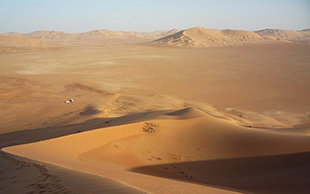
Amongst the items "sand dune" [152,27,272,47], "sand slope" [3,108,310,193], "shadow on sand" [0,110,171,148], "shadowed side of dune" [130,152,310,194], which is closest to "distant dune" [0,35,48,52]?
"sand dune" [152,27,272,47]

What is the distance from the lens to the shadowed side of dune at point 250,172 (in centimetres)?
609

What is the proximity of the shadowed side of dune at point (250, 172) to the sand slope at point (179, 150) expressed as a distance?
0.9 inches

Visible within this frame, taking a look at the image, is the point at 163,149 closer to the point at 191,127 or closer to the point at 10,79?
the point at 191,127

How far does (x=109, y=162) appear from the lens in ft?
22.9

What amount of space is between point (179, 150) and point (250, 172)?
7.35 feet

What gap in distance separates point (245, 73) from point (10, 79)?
23.8 metres

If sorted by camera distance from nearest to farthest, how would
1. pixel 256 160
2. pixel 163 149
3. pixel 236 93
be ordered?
pixel 256 160 < pixel 163 149 < pixel 236 93

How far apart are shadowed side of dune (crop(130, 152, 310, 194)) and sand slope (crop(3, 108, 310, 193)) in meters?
0.02

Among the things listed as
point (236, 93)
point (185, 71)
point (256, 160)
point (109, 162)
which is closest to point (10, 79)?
point (185, 71)

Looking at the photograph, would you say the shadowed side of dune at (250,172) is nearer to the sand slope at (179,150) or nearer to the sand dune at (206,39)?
the sand slope at (179,150)

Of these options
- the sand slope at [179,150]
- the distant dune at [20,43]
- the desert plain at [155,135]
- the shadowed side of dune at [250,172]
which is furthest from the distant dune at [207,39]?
the shadowed side of dune at [250,172]

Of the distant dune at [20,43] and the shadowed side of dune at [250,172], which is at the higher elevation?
the distant dune at [20,43]

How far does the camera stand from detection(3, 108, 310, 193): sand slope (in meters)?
6.59

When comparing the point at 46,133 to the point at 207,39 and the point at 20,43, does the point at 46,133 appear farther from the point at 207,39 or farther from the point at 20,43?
the point at 207,39
